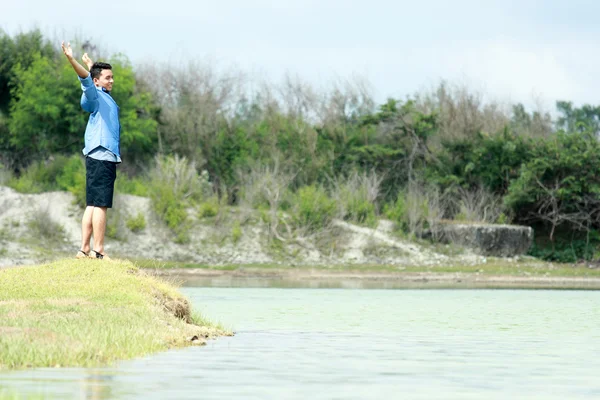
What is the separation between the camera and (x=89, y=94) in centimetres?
1464

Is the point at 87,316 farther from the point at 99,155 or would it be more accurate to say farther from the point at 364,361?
the point at 99,155

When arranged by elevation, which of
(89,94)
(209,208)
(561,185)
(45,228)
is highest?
(561,185)

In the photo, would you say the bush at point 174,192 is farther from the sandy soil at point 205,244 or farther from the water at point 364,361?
the water at point 364,361

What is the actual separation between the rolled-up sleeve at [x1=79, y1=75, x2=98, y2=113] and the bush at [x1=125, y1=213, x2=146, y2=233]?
3190cm

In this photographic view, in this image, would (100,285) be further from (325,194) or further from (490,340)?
(325,194)

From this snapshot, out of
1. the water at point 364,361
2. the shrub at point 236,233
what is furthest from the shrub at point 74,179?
the water at point 364,361

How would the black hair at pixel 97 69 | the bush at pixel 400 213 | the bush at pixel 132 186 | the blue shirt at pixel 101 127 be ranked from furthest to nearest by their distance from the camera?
the bush at pixel 400 213
the bush at pixel 132 186
the black hair at pixel 97 69
the blue shirt at pixel 101 127

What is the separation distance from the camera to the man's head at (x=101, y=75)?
50.0 feet

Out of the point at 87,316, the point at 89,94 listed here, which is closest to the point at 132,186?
the point at 89,94

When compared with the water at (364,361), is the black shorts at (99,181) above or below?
above

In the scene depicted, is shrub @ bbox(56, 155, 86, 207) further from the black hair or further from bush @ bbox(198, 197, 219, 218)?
the black hair

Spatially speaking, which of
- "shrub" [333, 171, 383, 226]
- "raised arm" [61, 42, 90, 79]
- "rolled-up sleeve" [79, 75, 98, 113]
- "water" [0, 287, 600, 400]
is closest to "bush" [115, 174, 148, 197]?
"shrub" [333, 171, 383, 226]

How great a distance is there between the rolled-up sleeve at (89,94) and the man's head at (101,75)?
0.46 m

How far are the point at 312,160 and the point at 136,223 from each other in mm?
9572
